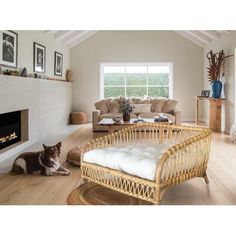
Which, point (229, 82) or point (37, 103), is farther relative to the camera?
point (229, 82)

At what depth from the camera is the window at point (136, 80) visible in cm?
998

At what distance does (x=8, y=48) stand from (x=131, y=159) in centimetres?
354

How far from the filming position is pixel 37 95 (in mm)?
6469

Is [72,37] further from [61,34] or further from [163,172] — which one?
[163,172]

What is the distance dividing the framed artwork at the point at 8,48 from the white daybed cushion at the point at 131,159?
2833 mm

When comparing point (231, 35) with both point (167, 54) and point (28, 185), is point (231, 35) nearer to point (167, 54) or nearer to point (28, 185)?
point (167, 54)

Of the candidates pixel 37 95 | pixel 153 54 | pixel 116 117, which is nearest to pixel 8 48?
pixel 37 95

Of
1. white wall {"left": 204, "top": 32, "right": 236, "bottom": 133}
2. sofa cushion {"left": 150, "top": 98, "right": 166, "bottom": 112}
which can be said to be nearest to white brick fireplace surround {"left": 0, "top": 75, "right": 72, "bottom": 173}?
sofa cushion {"left": 150, "top": 98, "right": 166, "bottom": 112}

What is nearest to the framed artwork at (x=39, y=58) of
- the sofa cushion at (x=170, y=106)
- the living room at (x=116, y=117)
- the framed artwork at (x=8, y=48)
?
the living room at (x=116, y=117)

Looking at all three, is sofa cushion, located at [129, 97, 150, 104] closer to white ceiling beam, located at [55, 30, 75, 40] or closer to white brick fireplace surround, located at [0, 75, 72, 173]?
white brick fireplace surround, located at [0, 75, 72, 173]

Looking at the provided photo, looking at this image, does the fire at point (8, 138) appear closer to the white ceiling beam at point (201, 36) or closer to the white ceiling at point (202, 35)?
the white ceiling at point (202, 35)
